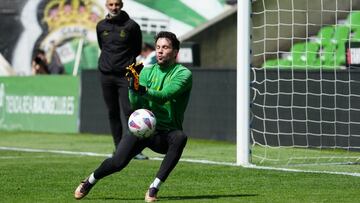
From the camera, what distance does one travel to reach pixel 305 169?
42.4 ft

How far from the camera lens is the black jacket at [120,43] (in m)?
13.8

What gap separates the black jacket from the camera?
13.8 metres

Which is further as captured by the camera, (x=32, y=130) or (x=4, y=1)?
(x=4, y=1)

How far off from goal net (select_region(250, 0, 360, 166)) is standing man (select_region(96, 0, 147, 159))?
2.21 m

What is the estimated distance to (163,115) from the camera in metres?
9.77

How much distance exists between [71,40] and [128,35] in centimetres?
1630

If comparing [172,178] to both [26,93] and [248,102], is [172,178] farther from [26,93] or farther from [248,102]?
[26,93]

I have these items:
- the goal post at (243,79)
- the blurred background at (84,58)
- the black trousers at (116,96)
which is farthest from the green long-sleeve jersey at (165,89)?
the blurred background at (84,58)

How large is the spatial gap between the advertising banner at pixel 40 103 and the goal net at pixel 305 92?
5.45 meters

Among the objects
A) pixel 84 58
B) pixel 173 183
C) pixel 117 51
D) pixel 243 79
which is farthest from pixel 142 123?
pixel 84 58

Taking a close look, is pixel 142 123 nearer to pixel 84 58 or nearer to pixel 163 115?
pixel 163 115

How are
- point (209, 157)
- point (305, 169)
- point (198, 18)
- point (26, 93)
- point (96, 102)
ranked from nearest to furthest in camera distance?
point (305, 169) → point (209, 157) → point (96, 102) → point (26, 93) → point (198, 18)

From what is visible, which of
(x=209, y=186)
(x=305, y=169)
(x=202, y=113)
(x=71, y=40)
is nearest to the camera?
(x=209, y=186)

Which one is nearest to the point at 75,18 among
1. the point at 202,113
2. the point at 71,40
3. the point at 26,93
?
the point at 71,40
